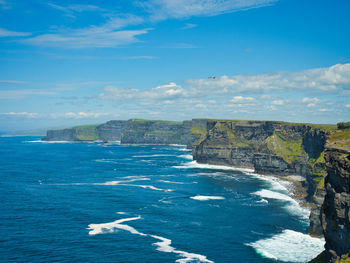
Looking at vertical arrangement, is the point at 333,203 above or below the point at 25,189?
above

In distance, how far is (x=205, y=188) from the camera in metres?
152

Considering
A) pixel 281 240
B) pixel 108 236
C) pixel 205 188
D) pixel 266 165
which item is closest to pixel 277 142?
pixel 266 165

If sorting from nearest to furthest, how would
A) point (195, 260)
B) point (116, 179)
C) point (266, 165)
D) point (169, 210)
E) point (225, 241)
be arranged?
point (195, 260)
point (225, 241)
point (169, 210)
point (116, 179)
point (266, 165)

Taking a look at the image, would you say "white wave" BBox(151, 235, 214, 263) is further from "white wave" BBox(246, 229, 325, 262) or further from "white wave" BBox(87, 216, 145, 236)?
"white wave" BBox(246, 229, 325, 262)

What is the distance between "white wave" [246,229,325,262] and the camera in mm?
76494

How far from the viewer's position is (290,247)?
81875 millimetres

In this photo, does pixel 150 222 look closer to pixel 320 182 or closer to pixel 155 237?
pixel 155 237

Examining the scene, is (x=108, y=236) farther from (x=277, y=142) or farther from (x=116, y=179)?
(x=277, y=142)

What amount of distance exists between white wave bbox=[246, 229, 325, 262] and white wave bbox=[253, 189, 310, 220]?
19.5 meters

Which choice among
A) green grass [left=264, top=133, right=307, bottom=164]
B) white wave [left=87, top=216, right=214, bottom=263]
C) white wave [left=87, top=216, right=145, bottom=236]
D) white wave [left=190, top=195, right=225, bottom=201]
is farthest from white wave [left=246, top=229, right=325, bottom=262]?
green grass [left=264, top=133, right=307, bottom=164]

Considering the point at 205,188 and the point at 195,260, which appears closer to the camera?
the point at 195,260

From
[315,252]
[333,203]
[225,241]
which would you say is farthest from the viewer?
[225,241]

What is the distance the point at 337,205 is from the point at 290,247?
35.1 metres

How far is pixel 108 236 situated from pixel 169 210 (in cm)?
3017
